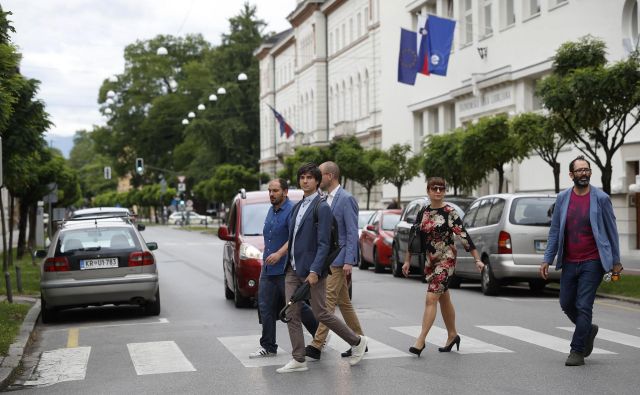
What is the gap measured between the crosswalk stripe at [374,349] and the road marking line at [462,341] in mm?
584

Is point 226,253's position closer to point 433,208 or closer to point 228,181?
point 433,208

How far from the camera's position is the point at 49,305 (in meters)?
16.4

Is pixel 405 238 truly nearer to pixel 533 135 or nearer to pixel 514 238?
pixel 533 135

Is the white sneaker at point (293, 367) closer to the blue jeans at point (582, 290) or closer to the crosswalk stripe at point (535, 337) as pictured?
the blue jeans at point (582, 290)

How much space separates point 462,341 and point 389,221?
52.2 feet

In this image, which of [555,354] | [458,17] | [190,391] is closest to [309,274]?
[190,391]

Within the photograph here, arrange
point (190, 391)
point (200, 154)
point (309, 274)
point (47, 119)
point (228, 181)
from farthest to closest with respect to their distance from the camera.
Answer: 1. point (200, 154)
2. point (228, 181)
3. point (47, 119)
4. point (309, 274)
5. point (190, 391)

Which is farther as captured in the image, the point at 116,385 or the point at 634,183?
the point at 634,183

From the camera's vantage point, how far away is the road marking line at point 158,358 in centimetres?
1092

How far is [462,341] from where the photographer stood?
12.6 m

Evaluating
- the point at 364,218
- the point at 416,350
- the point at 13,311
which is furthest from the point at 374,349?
the point at 364,218

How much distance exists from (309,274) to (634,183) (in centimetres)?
2293

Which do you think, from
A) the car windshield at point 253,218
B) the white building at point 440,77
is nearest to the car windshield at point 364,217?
the white building at point 440,77

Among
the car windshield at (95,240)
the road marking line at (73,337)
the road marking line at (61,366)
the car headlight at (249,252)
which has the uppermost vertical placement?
the car windshield at (95,240)
